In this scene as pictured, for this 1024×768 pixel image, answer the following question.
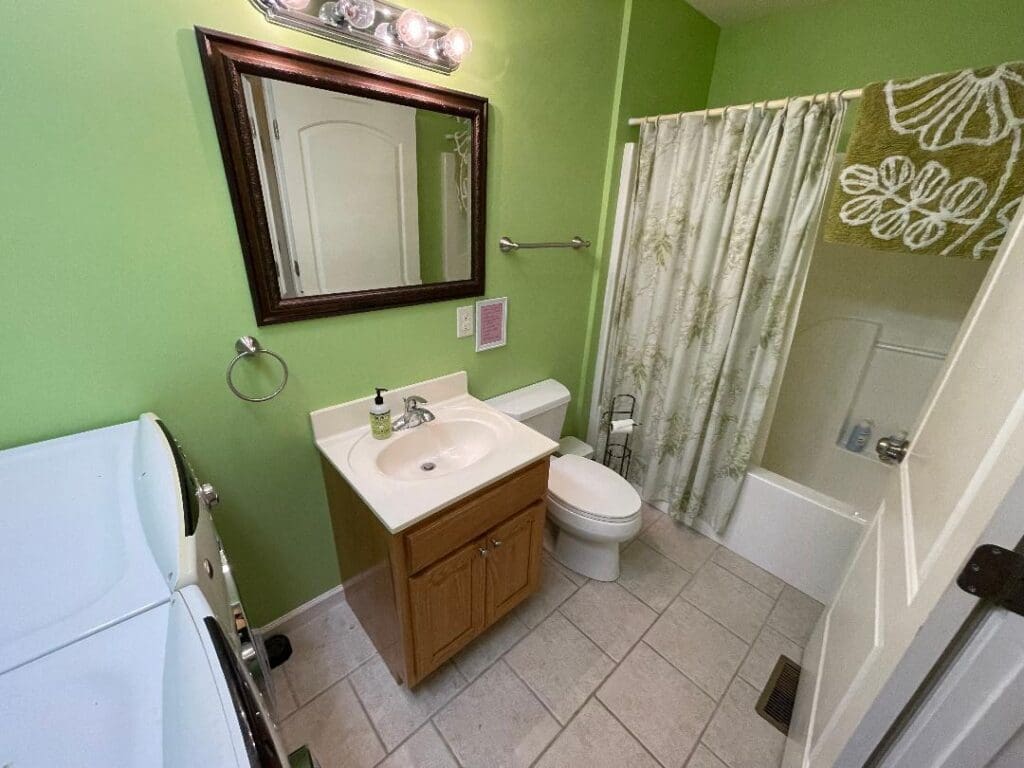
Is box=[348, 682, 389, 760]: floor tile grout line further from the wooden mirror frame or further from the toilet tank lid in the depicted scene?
the wooden mirror frame

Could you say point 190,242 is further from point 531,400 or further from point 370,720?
point 370,720

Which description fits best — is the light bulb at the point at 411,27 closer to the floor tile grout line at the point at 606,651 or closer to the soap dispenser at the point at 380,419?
the soap dispenser at the point at 380,419

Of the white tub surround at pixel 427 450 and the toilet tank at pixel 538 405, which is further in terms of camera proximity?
the toilet tank at pixel 538 405

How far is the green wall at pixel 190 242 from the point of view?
0.76 m

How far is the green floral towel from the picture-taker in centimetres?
102

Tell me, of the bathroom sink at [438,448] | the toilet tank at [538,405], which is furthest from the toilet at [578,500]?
the bathroom sink at [438,448]

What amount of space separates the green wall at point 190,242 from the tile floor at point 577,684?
0.35 m

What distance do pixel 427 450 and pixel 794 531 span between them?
4.92ft

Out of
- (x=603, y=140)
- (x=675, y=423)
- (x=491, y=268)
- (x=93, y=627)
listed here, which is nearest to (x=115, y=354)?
(x=93, y=627)

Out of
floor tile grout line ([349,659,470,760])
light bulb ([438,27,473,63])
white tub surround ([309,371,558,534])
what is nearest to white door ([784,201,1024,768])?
white tub surround ([309,371,558,534])

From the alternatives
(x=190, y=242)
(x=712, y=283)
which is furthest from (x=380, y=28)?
(x=712, y=283)

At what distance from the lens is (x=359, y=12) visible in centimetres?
96

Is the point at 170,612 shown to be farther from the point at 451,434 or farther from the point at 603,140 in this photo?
the point at 603,140

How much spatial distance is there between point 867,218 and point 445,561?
1582 millimetres
